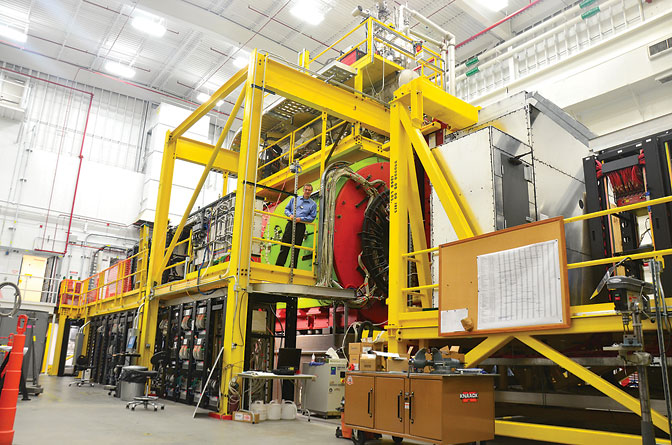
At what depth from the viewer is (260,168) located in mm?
14211

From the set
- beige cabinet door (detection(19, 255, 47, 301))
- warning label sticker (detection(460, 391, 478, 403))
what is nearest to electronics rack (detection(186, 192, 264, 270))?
warning label sticker (detection(460, 391, 478, 403))

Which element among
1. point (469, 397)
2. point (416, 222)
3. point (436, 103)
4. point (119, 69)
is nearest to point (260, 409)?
point (416, 222)

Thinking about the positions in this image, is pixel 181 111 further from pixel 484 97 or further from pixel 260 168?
pixel 484 97

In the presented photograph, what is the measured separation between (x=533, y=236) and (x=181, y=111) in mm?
21629

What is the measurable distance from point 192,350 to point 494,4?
13.6 meters

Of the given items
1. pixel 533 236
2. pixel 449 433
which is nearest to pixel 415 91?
pixel 533 236

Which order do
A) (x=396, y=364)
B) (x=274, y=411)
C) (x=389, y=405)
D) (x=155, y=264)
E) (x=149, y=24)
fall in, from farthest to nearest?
(x=149, y=24) < (x=155, y=264) < (x=274, y=411) < (x=396, y=364) < (x=389, y=405)

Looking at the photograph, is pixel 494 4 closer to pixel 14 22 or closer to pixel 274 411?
pixel 274 411

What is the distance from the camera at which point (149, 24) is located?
18.6 meters

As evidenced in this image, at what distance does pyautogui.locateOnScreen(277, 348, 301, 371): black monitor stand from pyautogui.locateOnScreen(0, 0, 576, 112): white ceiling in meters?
12.1

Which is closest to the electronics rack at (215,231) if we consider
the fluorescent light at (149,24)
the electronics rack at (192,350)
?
the electronics rack at (192,350)

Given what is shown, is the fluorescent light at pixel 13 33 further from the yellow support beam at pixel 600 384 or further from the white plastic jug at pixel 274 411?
the yellow support beam at pixel 600 384

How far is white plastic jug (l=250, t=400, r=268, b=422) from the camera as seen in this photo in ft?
25.6

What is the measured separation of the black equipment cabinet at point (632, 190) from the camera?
16.8 feet
